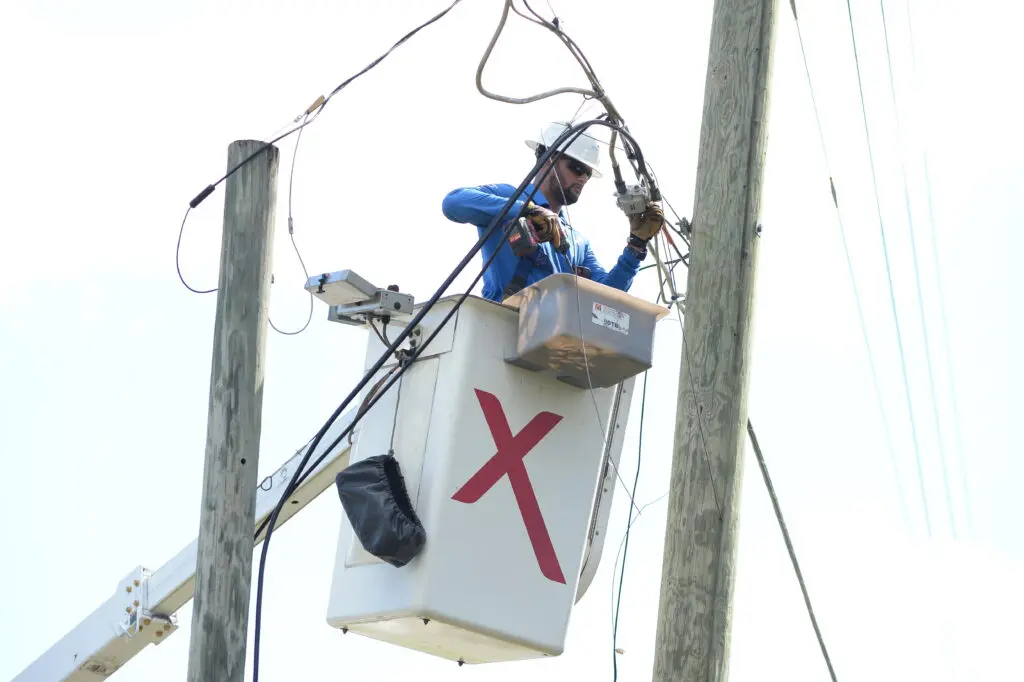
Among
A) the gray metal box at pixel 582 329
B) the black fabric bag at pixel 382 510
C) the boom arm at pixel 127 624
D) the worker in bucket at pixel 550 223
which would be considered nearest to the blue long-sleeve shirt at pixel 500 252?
the worker in bucket at pixel 550 223

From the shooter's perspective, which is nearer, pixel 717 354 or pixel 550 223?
pixel 717 354

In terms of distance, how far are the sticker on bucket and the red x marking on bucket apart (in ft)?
1.90

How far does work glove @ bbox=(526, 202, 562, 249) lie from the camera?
7.31 metres

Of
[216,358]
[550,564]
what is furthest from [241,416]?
[550,564]

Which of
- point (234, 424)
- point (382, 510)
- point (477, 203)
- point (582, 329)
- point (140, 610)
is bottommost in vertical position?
point (382, 510)

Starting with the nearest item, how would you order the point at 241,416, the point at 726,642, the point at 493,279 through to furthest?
the point at 726,642, the point at 241,416, the point at 493,279

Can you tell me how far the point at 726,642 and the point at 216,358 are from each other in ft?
7.55

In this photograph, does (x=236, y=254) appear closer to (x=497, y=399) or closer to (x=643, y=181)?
(x=497, y=399)

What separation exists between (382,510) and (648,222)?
175 centimetres

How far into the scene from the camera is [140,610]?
34.5 feet

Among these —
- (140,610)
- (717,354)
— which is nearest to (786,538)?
(717,354)

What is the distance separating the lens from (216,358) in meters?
6.58

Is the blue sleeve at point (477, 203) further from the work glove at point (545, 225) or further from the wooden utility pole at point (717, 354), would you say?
the wooden utility pole at point (717, 354)

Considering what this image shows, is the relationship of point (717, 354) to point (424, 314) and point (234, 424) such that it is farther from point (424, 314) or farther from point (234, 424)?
point (234, 424)
